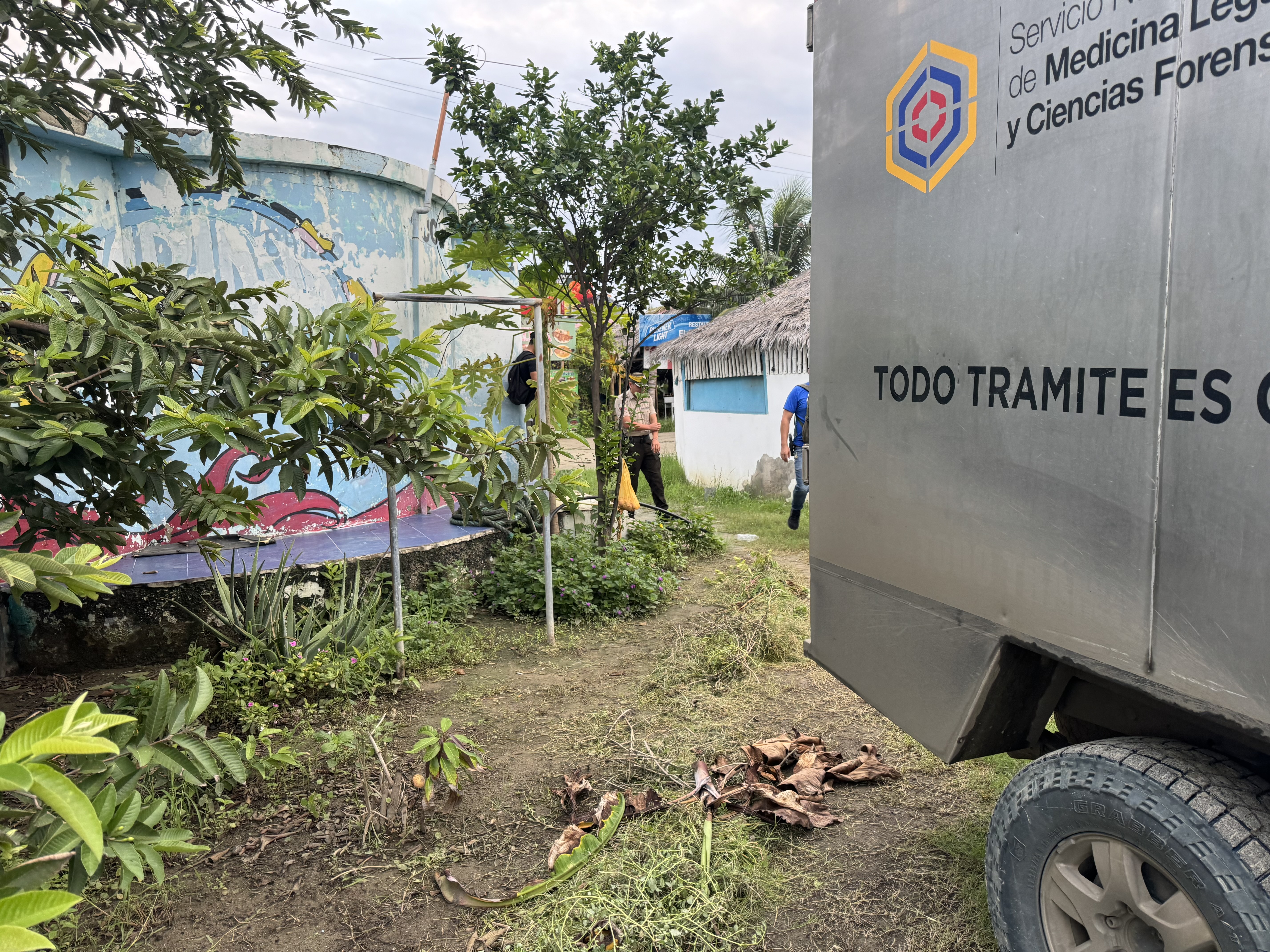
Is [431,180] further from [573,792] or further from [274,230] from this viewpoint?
A: [573,792]

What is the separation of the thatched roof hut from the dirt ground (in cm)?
625

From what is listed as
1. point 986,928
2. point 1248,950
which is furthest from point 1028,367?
point 986,928

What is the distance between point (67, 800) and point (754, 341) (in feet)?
37.1

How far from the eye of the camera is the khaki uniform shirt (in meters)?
7.40

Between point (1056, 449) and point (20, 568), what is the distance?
2029 mm

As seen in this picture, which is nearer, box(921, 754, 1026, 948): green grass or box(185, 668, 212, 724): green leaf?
box(185, 668, 212, 724): green leaf

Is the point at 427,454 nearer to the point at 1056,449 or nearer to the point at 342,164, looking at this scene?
the point at 1056,449

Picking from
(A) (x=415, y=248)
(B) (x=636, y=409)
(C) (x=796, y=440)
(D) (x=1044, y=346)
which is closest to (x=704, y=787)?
(D) (x=1044, y=346)

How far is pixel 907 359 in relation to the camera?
2217 millimetres

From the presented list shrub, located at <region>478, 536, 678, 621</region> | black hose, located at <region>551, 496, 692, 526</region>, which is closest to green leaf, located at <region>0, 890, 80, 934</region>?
black hose, located at <region>551, 496, 692, 526</region>

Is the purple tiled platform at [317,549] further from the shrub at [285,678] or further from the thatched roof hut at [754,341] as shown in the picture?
the thatched roof hut at [754,341]

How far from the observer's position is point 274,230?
6.60 meters

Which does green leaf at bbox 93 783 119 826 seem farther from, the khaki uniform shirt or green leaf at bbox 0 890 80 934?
the khaki uniform shirt

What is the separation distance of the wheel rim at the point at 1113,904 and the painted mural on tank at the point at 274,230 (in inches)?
182
